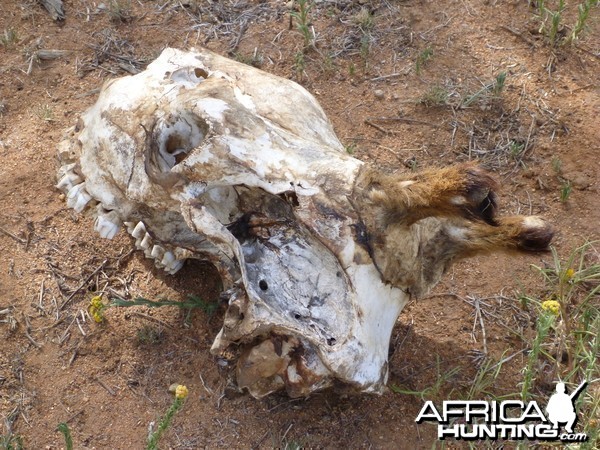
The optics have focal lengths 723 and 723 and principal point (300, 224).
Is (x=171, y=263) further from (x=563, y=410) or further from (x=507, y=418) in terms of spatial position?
(x=563, y=410)

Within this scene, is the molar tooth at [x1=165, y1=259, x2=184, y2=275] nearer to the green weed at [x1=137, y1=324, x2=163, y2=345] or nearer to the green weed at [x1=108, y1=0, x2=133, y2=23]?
the green weed at [x1=137, y1=324, x2=163, y2=345]

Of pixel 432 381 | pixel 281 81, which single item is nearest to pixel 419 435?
pixel 432 381

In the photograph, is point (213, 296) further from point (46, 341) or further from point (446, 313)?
point (446, 313)

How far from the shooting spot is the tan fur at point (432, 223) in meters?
2.35

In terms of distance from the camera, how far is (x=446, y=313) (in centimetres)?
326

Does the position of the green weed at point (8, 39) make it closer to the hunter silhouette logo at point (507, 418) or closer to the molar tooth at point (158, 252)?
the molar tooth at point (158, 252)

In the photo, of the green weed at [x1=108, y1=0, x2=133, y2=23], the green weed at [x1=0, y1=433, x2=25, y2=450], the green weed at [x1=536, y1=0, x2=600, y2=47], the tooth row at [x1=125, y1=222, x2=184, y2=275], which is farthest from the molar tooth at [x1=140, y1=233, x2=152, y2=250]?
the green weed at [x1=536, y1=0, x2=600, y2=47]

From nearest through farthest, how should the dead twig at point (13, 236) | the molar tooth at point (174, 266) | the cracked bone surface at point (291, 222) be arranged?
1. the cracked bone surface at point (291, 222)
2. the molar tooth at point (174, 266)
3. the dead twig at point (13, 236)

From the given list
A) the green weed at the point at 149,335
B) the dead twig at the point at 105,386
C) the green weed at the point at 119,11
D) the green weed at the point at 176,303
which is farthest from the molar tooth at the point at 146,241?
the green weed at the point at 119,11

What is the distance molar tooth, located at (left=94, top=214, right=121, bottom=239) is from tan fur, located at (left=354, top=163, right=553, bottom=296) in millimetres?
1139

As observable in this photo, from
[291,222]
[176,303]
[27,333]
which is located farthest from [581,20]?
[27,333]

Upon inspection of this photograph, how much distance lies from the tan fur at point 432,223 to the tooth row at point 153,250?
100cm

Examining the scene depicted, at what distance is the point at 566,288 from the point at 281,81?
1.58 meters

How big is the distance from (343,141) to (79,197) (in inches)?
57.8
